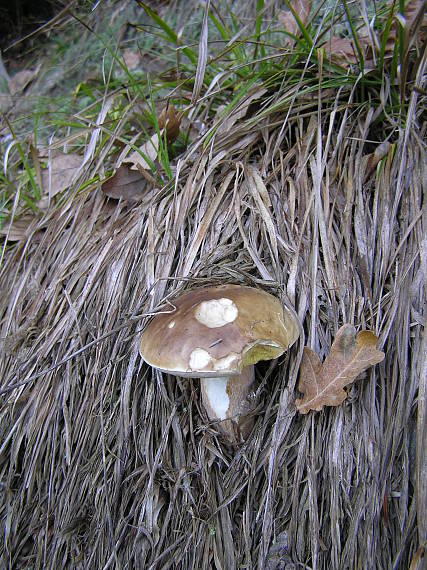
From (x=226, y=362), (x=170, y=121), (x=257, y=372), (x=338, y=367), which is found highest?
(x=170, y=121)

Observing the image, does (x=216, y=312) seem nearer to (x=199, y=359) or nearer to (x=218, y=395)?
(x=199, y=359)

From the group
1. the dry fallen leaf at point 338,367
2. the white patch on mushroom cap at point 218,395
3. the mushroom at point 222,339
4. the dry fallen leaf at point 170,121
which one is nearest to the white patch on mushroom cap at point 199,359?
the mushroom at point 222,339

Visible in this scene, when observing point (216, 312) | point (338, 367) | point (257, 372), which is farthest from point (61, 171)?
point (338, 367)

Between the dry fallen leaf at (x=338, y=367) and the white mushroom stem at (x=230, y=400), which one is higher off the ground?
the dry fallen leaf at (x=338, y=367)

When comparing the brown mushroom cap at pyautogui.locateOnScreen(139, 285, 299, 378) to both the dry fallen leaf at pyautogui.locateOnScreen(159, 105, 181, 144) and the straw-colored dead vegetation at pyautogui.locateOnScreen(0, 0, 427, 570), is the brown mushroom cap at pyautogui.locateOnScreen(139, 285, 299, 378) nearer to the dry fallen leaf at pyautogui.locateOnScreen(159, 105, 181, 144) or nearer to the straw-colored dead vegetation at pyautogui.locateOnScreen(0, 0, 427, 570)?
the straw-colored dead vegetation at pyautogui.locateOnScreen(0, 0, 427, 570)

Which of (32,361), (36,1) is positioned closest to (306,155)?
(32,361)

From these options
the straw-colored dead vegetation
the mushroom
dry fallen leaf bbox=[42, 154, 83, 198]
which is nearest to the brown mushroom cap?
the mushroom

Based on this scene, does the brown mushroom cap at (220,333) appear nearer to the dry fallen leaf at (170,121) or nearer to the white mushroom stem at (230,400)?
the white mushroom stem at (230,400)
